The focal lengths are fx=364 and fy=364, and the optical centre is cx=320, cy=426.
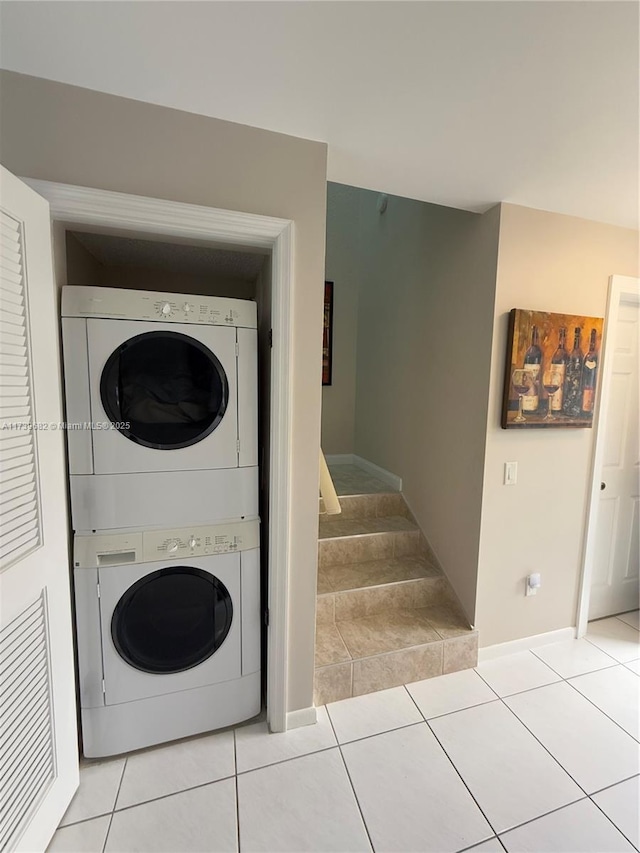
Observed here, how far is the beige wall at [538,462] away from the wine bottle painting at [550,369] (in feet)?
0.21

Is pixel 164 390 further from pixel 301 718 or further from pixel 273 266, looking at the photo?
pixel 301 718

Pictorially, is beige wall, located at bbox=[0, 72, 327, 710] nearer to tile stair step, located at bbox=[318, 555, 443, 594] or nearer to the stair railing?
the stair railing

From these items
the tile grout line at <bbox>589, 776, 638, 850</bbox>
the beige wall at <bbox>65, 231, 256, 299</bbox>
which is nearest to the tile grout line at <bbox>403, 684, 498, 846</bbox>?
the tile grout line at <bbox>589, 776, 638, 850</bbox>

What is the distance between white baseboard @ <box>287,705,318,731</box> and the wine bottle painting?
167cm

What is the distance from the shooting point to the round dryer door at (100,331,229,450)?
52.2 inches

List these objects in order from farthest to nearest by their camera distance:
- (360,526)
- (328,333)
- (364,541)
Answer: (328,333) → (360,526) → (364,541)

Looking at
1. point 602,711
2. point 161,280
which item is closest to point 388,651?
point 602,711

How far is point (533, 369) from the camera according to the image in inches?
75.7

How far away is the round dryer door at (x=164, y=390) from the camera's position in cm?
133

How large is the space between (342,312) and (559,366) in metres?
2.14

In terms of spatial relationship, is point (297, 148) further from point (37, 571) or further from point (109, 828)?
point (109, 828)

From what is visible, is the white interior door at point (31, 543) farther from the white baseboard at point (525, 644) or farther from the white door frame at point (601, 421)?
the white door frame at point (601, 421)

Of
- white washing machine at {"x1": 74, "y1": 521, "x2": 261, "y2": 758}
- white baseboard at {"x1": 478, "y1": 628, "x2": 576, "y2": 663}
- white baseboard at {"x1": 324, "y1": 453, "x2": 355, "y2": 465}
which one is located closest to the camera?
white washing machine at {"x1": 74, "y1": 521, "x2": 261, "y2": 758}

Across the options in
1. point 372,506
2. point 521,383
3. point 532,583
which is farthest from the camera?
point 372,506
